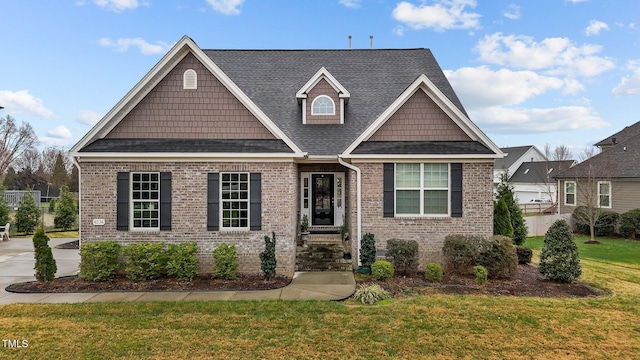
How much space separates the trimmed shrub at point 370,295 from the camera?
8.47 meters

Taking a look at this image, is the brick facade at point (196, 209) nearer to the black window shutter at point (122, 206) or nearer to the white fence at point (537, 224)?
the black window shutter at point (122, 206)

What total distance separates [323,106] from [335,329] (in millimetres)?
9078

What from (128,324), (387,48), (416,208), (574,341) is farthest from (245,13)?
(574,341)

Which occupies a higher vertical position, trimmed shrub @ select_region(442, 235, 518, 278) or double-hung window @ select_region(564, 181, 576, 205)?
double-hung window @ select_region(564, 181, 576, 205)

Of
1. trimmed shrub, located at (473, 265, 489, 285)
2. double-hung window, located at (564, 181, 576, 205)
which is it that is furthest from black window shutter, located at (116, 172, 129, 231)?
double-hung window, located at (564, 181, 576, 205)

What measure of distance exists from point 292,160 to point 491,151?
625 cm

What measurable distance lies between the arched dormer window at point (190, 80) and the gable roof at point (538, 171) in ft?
136

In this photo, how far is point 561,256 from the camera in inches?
397

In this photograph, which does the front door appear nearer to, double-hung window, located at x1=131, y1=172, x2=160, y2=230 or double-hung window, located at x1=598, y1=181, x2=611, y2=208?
double-hung window, located at x1=131, y1=172, x2=160, y2=230

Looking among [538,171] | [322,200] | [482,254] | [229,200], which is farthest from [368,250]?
[538,171]

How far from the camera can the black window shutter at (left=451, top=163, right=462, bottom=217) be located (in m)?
11.3

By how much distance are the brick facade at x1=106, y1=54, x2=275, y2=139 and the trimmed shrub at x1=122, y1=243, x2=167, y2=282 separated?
11.2 feet

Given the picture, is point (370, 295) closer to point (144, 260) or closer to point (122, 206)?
point (144, 260)

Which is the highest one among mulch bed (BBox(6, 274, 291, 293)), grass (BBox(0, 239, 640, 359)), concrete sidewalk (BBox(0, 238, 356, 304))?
mulch bed (BBox(6, 274, 291, 293))
